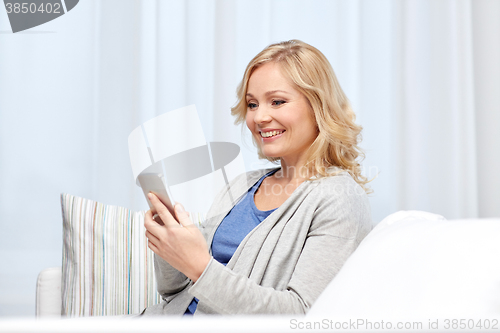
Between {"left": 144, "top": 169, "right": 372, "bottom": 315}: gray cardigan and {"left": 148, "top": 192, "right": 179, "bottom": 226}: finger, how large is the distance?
0.36 feet

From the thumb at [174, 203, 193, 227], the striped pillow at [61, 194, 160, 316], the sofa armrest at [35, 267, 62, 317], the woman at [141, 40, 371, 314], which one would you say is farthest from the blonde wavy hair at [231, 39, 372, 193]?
the sofa armrest at [35, 267, 62, 317]

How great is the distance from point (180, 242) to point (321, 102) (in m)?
0.47

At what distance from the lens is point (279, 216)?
0.86 meters

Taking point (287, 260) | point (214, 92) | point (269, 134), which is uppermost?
point (214, 92)

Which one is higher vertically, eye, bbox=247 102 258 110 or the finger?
eye, bbox=247 102 258 110

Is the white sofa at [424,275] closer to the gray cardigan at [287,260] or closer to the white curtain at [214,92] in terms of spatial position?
the gray cardigan at [287,260]

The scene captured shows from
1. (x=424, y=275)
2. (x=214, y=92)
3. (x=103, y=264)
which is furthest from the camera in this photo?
(x=214, y=92)

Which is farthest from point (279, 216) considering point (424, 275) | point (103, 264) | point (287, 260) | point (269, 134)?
point (103, 264)

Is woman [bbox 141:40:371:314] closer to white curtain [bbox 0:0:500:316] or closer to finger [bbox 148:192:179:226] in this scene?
finger [bbox 148:192:179:226]

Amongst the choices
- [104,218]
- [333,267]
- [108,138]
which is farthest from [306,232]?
[108,138]

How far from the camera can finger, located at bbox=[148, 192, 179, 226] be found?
0.74 metres

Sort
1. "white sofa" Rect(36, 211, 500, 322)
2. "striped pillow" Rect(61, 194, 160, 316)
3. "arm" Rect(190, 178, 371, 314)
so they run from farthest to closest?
"striped pillow" Rect(61, 194, 160, 316) → "arm" Rect(190, 178, 371, 314) → "white sofa" Rect(36, 211, 500, 322)

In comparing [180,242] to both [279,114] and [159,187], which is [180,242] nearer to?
[159,187]

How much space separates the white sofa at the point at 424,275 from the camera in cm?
42
